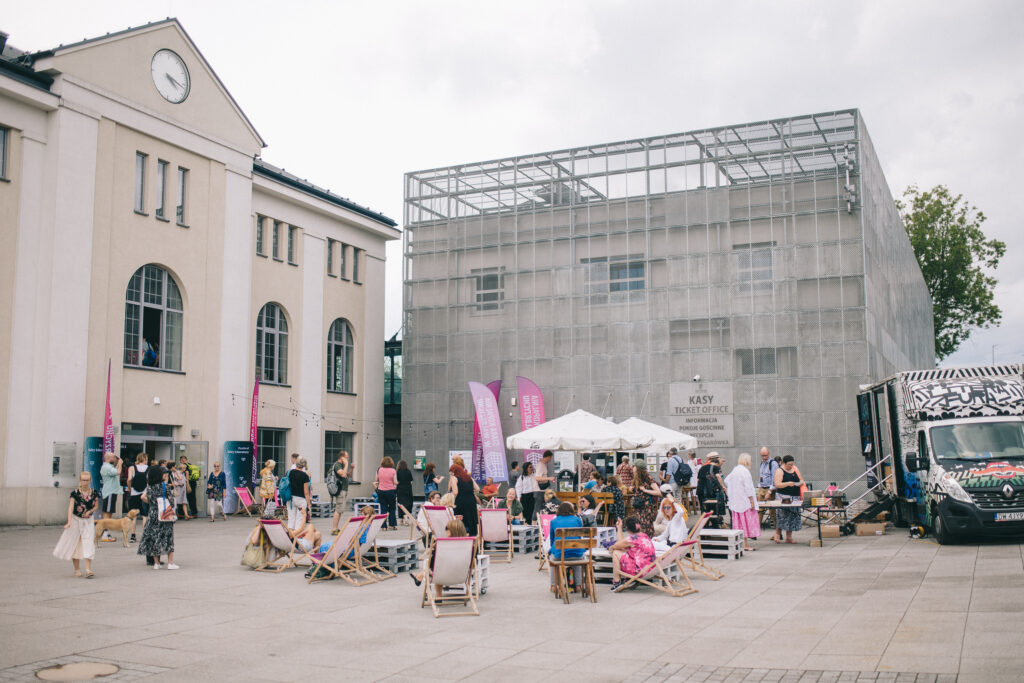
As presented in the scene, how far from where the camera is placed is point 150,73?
26.0 meters

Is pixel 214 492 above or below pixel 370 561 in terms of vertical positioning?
above

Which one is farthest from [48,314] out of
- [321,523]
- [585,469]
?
[585,469]

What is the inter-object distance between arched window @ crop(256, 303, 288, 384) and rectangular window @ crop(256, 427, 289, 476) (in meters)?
1.76

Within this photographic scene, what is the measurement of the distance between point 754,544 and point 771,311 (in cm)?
1494

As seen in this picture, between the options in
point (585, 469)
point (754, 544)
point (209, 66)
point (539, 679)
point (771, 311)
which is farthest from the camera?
point (771, 311)

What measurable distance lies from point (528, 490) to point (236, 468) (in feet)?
41.7

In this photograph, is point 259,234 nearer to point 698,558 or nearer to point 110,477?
point 110,477

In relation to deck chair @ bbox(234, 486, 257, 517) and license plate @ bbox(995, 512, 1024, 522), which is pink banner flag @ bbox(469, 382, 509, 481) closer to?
deck chair @ bbox(234, 486, 257, 517)

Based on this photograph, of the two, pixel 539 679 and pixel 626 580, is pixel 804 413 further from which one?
pixel 539 679

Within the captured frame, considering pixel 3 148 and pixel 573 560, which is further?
pixel 3 148

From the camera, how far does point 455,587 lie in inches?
462

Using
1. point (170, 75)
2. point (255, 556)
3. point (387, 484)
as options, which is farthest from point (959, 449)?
point (170, 75)

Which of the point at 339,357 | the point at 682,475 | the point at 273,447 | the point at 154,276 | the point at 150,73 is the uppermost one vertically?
the point at 150,73

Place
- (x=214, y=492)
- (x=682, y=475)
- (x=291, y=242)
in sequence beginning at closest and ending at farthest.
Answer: (x=682, y=475) → (x=214, y=492) → (x=291, y=242)
